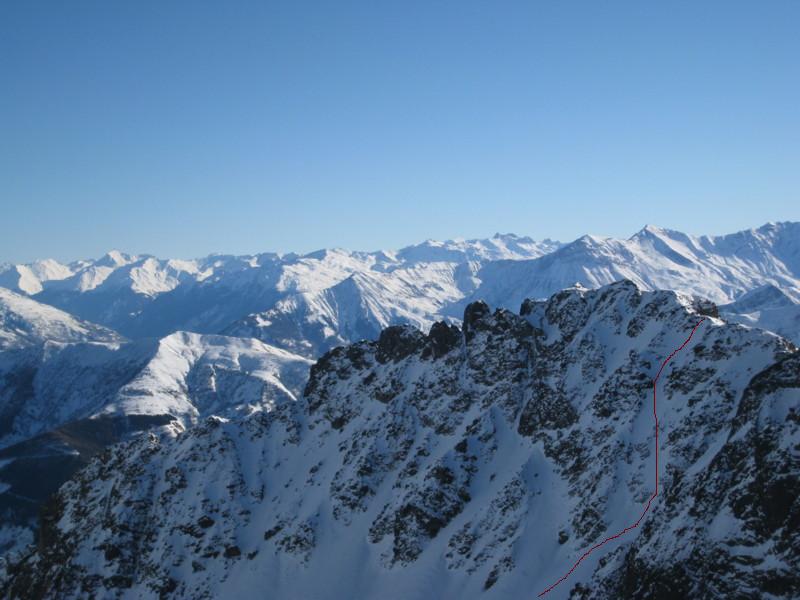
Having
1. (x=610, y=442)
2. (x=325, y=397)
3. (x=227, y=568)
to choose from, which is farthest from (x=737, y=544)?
(x=325, y=397)

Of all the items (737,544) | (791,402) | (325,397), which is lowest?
(737,544)

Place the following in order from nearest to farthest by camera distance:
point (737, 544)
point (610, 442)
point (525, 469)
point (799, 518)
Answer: point (799, 518), point (737, 544), point (610, 442), point (525, 469)

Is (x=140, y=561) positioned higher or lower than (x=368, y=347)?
lower

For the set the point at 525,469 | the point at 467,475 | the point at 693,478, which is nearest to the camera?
the point at 693,478

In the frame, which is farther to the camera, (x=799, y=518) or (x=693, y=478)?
(x=693, y=478)

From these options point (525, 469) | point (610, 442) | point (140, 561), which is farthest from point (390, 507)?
point (140, 561)

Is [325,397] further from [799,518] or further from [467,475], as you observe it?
[799,518]

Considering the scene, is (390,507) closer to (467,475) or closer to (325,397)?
(467,475)
